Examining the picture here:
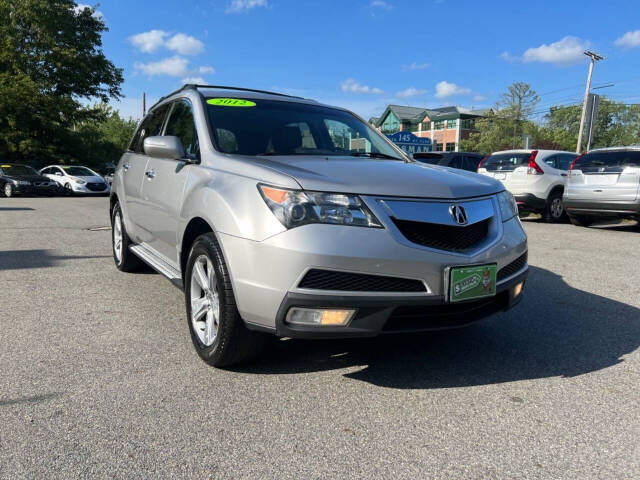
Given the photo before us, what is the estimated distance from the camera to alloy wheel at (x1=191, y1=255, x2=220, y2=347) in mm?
3154

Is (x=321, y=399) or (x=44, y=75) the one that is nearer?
(x=321, y=399)

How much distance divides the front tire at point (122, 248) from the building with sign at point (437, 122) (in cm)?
6021

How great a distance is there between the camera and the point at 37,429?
8.05 ft

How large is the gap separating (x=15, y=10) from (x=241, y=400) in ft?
118

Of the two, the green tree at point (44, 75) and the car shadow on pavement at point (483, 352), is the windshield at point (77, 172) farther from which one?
the car shadow on pavement at point (483, 352)

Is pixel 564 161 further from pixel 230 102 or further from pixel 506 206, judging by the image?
pixel 230 102

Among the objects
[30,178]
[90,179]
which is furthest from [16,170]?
[90,179]

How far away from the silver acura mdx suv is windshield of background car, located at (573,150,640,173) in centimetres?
754

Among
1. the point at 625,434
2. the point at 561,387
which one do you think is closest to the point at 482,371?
the point at 561,387

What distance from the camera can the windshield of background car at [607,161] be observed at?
9625 mm

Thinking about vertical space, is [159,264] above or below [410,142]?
below

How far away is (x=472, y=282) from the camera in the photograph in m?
2.84

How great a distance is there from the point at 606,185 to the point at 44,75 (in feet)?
107

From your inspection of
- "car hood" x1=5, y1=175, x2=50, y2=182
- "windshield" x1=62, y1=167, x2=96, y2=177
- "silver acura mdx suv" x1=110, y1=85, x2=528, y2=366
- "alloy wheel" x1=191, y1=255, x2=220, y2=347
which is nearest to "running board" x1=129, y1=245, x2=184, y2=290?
"silver acura mdx suv" x1=110, y1=85, x2=528, y2=366
